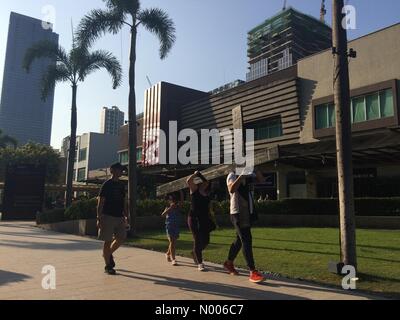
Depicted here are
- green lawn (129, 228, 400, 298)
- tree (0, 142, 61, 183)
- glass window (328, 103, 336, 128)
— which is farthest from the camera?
tree (0, 142, 61, 183)

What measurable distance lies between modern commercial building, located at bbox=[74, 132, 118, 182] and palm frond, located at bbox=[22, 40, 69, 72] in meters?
40.5

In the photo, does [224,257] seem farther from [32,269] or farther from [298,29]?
[298,29]

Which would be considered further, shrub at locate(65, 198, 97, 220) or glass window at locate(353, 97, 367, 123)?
glass window at locate(353, 97, 367, 123)

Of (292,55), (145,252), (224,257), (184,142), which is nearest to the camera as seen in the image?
(224,257)

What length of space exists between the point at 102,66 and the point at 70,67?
2.07 metres

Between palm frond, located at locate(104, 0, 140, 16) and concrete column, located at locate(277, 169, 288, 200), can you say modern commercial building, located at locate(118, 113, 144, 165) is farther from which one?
palm frond, located at locate(104, 0, 140, 16)

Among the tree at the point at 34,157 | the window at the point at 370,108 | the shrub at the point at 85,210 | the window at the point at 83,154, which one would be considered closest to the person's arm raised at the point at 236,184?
the shrub at the point at 85,210

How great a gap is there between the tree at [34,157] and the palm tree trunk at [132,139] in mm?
34688

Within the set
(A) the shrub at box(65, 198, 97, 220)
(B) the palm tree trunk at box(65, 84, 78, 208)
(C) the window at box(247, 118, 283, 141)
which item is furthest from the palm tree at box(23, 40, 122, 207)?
(C) the window at box(247, 118, 283, 141)

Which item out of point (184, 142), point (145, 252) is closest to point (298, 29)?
point (184, 142)

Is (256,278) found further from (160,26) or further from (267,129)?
(267,129)

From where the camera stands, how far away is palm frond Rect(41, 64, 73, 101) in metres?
23.9
